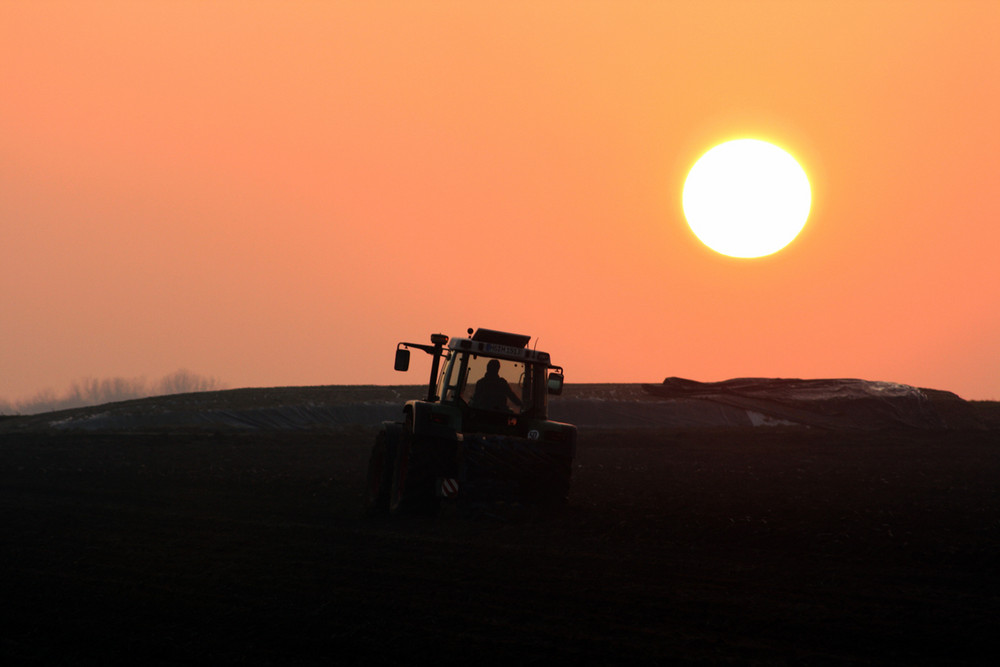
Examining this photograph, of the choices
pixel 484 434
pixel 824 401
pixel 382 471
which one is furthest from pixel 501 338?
pixel 824 401

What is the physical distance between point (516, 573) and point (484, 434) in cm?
419

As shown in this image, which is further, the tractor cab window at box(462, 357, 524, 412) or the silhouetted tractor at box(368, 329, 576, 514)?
the tractor cab window at box(462, 357, 524, 412)

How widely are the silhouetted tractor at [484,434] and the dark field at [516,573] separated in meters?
0.47

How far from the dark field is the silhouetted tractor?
47cm

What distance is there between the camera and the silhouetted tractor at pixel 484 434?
14133 millimetres

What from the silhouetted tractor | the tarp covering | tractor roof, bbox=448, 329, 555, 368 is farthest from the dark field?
the tarp covering

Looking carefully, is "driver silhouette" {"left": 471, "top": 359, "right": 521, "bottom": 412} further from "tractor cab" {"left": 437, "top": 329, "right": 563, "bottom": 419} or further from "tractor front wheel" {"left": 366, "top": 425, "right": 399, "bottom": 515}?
"tractor front wheel" {"left": 366, "top": 425, "right": 399, "bottom": 515}

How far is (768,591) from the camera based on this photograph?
9.70 meters

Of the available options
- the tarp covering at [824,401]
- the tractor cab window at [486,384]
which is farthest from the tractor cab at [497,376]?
the tarp covering at [824,401]

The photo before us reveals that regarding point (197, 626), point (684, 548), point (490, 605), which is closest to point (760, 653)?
point (490, 605)

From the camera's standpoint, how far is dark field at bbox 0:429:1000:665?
7371mm

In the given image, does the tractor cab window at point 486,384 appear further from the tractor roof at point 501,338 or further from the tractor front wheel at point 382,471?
the tractor front wheel at point 382,471

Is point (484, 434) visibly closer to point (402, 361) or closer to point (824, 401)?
point (402, 361)

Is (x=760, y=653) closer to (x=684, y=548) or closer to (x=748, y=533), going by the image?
(x=684, y=548)
